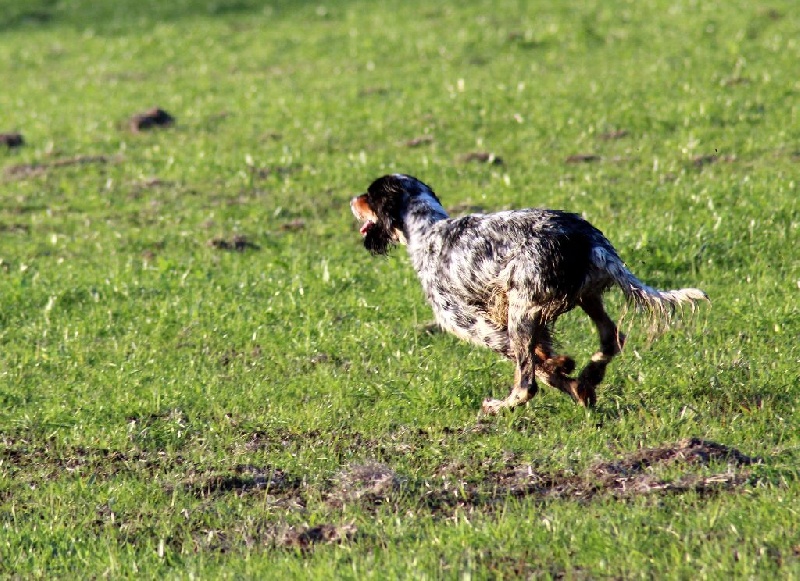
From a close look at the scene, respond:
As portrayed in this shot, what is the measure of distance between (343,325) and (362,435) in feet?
7.38

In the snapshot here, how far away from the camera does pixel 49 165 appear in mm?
15672

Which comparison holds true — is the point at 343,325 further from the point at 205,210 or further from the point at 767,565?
the point at 767,565

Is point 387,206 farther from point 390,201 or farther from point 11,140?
point 11,140

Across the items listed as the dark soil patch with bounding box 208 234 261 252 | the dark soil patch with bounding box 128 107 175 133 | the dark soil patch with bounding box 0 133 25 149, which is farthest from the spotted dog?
the dark soil patch with bounding box 0 133 25 149

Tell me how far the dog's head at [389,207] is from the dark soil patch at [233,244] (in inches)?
138

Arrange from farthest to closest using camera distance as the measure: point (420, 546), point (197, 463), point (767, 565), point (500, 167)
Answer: point (500, 167)
point (197, 463)
point (420, 546)
point (767, 565)

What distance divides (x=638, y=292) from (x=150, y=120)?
11.4 m

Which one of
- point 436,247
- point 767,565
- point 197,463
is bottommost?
point 197,463

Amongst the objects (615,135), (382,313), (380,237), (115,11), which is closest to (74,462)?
(380,237)

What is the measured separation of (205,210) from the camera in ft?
44.5

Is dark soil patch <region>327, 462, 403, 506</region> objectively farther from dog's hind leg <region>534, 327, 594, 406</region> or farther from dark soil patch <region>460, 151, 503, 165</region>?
dark soil patch <region>460, 151, 503, 165</region>

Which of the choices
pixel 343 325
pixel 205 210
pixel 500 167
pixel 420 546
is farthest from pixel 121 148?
pixel 420 546

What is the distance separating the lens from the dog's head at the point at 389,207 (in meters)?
8.76

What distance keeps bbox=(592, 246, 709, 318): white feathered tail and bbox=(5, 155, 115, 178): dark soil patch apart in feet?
32.7
